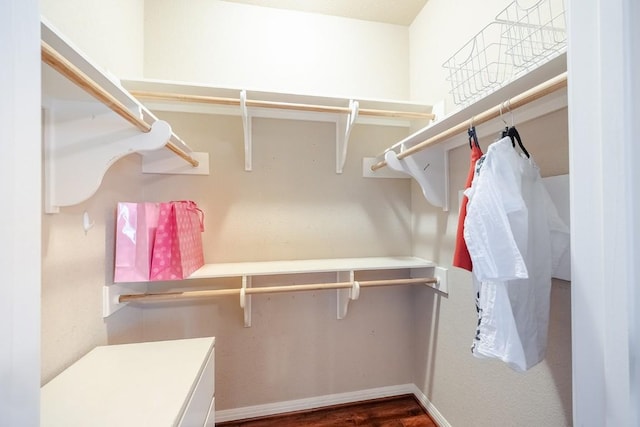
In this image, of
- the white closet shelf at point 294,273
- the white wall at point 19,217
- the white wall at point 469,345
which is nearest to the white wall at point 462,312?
the white wall at point 469,345

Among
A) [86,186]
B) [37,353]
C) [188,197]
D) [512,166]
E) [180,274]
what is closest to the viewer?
[37,353]

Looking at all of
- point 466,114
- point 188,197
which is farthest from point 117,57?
point 466,114

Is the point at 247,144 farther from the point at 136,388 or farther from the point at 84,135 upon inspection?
the point at 136,388

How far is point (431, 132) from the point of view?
1.16 m

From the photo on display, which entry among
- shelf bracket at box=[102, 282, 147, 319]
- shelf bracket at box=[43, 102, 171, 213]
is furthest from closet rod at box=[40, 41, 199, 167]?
shelf bracket at box=[102, 282, 147, 319]

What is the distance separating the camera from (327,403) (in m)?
1.56

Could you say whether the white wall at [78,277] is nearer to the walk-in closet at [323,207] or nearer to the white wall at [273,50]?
the walk-in closet at [323,207]

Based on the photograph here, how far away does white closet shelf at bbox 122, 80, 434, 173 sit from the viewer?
3.95 feet

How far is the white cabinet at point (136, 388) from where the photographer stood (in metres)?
0.66

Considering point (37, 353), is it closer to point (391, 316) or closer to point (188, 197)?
point (188, 197)

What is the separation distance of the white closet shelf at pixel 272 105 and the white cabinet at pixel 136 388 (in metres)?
0.96

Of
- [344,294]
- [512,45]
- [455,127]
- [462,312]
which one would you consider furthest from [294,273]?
[512,45]

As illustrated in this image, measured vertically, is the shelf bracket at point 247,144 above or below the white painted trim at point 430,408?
above

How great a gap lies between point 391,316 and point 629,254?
1.41 meters
